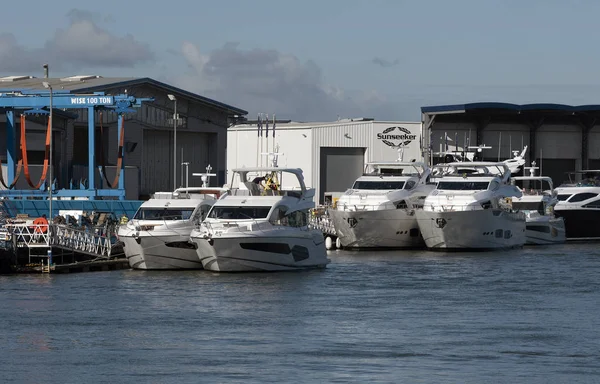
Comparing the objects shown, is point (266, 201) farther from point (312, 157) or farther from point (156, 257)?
point (312, 157)

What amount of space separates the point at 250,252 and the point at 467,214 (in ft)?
60.7

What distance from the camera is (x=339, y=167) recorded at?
3600 inches

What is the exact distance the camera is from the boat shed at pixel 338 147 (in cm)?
8994

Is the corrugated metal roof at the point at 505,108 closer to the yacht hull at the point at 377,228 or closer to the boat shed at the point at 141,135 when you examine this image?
the boat shed at the point at 141,135

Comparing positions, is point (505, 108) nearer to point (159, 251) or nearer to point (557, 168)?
point (557, 168)

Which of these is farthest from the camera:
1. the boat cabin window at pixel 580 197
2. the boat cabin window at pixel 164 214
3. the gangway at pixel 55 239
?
the boat cabin window at pixel 580 197

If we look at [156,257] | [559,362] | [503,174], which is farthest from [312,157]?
[559,362]

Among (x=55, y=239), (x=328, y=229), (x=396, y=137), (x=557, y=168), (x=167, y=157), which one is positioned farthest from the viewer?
(x=557, y=168)

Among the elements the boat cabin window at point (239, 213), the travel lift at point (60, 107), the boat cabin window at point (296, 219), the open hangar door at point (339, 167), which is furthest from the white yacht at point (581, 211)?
the boat cabin window at point (239, 213)

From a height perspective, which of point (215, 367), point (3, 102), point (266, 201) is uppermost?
point (3, 102)

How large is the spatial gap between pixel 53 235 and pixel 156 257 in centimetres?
383

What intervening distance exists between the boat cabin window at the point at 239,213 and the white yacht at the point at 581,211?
33.4 metres

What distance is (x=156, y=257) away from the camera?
46625mm

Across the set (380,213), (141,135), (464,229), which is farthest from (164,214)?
(141,135)
